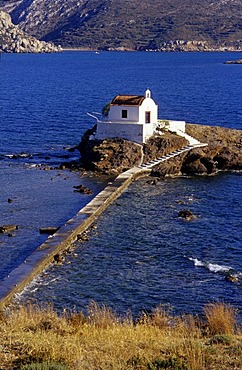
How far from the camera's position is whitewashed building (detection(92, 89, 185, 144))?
58.4 meters

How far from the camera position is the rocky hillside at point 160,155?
55250mm

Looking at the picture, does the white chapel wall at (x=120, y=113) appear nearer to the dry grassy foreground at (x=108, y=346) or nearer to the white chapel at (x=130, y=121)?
the white chapel at (x=130, y=121)

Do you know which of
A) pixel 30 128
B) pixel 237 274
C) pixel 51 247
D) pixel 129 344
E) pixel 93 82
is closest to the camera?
pixel 129 344

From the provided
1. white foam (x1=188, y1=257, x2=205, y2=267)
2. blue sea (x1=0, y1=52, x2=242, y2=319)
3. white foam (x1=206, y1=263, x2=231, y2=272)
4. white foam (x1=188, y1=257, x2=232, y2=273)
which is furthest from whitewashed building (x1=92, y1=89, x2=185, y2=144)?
white foam (x1=206, y1=263, x2=231, y2=272)

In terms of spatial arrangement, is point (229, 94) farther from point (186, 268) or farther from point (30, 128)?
point (186, 268)

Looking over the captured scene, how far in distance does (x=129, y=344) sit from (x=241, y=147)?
1741 inches

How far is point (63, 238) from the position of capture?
35938mm

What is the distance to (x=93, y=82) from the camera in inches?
6206

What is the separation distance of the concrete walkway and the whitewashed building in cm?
441

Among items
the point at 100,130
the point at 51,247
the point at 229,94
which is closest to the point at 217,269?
the point at 51,247

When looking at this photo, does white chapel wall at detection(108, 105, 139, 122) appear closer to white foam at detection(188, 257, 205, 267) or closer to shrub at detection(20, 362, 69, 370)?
white foam at detection(188, 257, 205, 267)

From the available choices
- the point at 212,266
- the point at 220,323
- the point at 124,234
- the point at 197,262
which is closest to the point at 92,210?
the point at 124,234

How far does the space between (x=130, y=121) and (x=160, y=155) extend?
4.46m

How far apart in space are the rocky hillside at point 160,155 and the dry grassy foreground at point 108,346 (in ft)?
111
